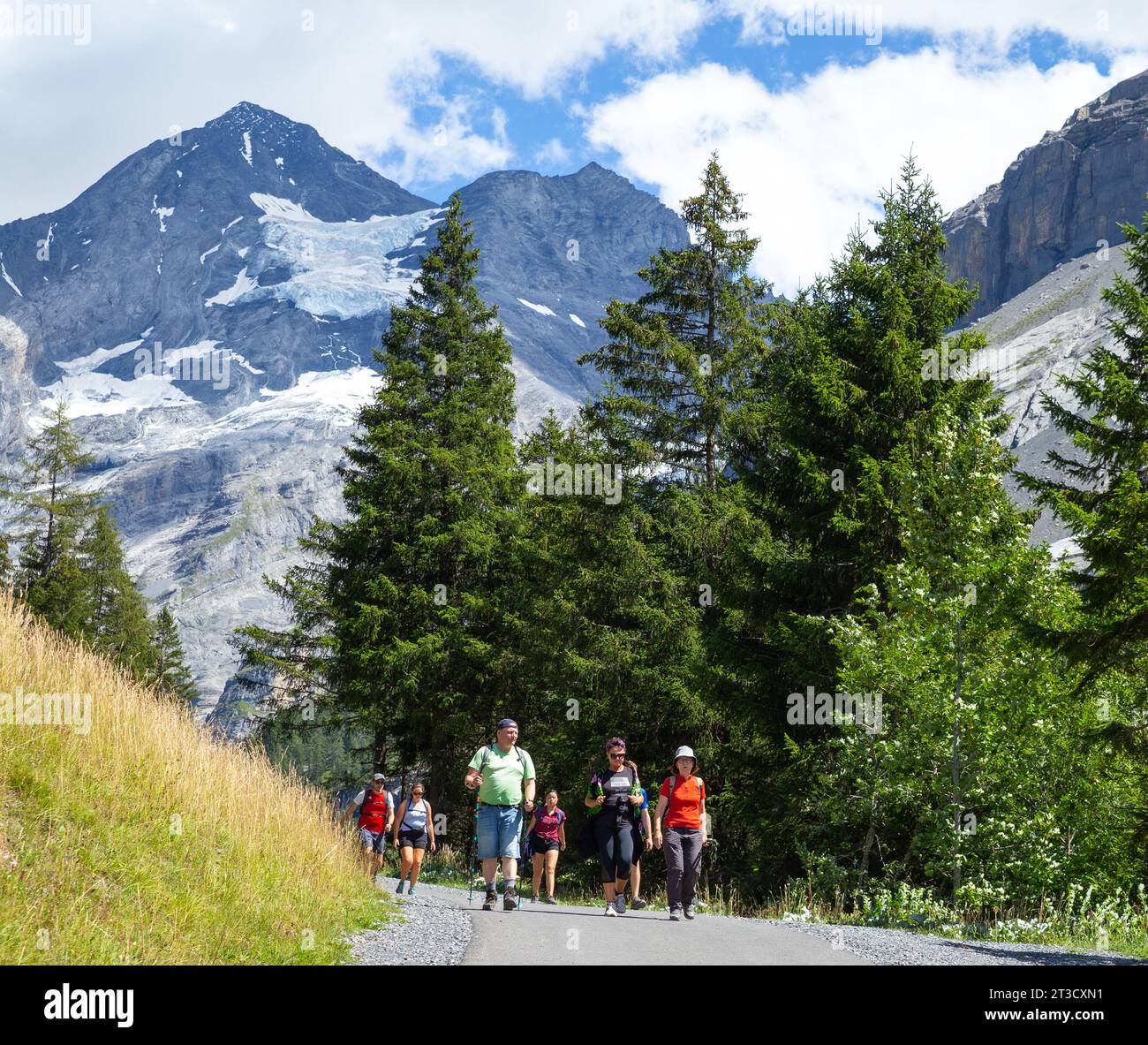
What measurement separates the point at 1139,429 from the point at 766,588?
21.0 ft

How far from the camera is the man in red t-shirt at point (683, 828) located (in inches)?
436

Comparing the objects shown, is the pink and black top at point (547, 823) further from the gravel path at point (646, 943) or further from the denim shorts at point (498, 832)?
the denim shorts at point (498, 832)

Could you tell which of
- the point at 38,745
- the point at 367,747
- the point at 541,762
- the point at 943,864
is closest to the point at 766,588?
the point at 943,864

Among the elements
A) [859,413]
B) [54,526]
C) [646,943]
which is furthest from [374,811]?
[54,526]

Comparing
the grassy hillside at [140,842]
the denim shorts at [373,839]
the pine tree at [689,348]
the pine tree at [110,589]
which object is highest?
the pine tree at [689,348]

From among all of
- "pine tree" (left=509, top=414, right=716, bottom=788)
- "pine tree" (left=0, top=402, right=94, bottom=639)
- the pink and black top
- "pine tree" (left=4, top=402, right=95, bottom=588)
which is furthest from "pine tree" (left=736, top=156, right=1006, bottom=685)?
"pine tree" (left=4, top=402, right=95, bottom=588)

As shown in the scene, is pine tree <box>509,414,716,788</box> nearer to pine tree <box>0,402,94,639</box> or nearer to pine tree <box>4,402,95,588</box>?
pine tree <box>0,402,94,639</box>

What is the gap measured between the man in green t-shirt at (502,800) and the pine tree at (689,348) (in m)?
12.0

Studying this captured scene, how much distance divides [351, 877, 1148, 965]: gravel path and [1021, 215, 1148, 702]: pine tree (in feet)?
15.2

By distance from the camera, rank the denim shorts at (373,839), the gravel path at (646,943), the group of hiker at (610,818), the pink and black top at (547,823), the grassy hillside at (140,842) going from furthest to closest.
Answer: the denim shorts at (373,839), the pink and black top at (547,823), the group of hiker at (610,818), the gravel path at (646,943), the grassy hillside at (140,842)

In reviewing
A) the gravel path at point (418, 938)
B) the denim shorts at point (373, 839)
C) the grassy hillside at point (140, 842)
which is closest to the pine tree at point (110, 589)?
the denim shorts at point (373, 839)

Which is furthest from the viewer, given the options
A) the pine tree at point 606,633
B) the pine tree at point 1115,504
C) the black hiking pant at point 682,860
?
the pine tree at point 606,633
